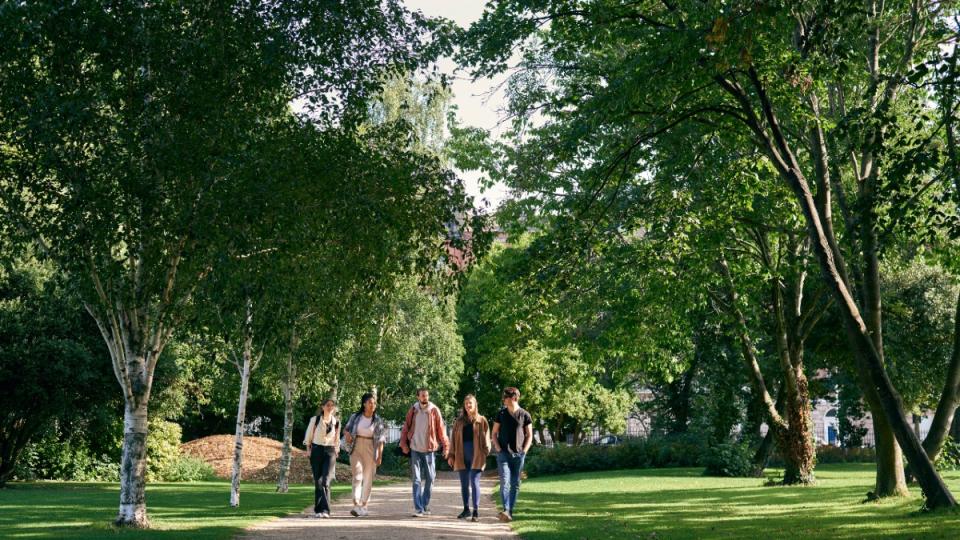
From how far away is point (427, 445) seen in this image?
52.7 feet

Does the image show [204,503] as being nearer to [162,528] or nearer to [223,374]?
[162,528]

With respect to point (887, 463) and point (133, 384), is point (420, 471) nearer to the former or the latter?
point (133, 384)

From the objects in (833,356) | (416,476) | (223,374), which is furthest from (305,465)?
(416,476)

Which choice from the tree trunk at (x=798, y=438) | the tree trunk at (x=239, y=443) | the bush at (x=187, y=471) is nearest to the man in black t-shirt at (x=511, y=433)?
the tree trunk at (x=239, y=443)

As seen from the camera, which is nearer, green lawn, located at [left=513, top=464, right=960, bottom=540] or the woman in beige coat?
green lawn, located at [left=513, top=464, right=960, bottom=540]

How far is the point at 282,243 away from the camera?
12906 millimetres

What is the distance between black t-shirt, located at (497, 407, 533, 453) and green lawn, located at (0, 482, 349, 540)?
13.2 feet

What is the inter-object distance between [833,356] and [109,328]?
22.2 meters

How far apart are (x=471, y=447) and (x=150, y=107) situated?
6962 millimetres

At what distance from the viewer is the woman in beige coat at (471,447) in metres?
15.4

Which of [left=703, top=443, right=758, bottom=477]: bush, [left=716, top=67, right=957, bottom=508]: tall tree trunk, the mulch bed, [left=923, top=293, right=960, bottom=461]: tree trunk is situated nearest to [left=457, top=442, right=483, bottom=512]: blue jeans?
[left=716, top=67, right=957, bottom=508]: tall tree trunk

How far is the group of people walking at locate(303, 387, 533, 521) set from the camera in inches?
593

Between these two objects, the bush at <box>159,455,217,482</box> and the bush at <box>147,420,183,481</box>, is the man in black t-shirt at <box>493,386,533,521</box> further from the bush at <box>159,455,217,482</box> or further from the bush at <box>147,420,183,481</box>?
the bush at <box>159,455,217,482</box>

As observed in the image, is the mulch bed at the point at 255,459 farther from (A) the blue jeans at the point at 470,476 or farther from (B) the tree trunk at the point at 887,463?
(B) the tree trunk at the point at 887,463
